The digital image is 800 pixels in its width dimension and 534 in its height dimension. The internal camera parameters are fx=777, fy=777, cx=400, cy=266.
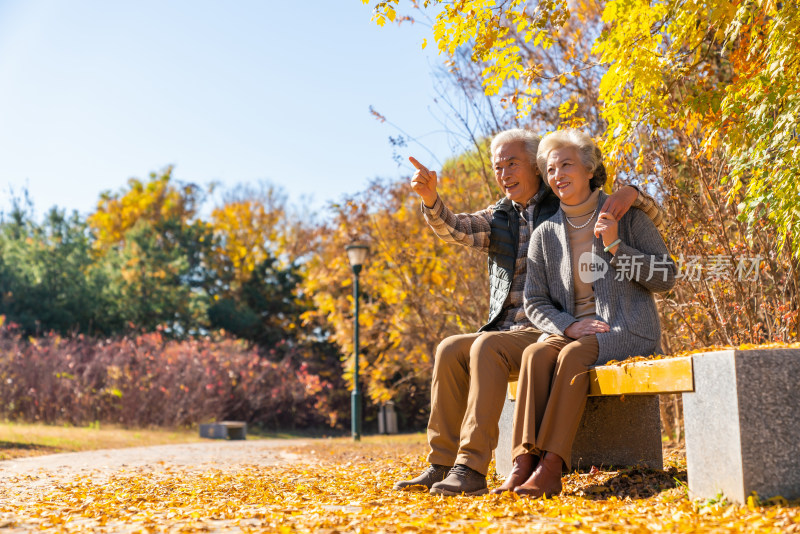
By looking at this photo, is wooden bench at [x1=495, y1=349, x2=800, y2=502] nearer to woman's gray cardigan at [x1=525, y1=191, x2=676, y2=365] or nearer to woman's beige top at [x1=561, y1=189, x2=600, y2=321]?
woman's gray cardigan at [x1=525, y1=191, x2=676, y2=365]

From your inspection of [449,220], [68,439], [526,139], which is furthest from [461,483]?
[68,439]

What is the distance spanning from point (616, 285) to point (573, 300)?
244 mm

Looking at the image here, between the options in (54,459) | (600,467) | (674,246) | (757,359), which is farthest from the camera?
(54,459)

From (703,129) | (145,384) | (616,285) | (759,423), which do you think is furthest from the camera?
(145,384)

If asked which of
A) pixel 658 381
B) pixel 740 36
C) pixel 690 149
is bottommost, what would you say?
pixel 658 381

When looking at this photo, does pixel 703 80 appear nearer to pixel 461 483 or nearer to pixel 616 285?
pixel 616 285

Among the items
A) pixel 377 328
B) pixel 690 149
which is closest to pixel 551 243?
pixel 690 149

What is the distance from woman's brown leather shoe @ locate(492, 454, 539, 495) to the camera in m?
3.23

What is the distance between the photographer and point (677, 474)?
358cm

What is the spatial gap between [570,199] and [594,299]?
49cm

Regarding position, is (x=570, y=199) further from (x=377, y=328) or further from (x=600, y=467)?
(x=377, y=328)

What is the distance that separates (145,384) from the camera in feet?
47.3

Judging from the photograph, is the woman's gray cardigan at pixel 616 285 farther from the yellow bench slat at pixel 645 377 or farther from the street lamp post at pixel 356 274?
the street lamp post at pixel 356 274

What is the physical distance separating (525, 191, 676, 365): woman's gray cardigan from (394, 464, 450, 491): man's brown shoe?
2.63 ft
